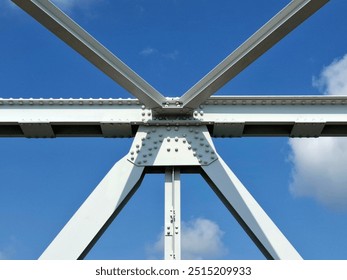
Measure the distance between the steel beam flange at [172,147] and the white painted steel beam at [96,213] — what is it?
0.51 feet

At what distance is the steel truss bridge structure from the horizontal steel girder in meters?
0.01

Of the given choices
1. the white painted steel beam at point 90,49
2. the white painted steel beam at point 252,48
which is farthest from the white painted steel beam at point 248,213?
the white painted steel beam at point 90,49

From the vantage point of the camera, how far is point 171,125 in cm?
614

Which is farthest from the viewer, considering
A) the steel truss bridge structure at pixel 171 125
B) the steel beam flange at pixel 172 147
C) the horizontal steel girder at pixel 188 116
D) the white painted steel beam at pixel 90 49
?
the horizontal steel girder at pixel 188 116

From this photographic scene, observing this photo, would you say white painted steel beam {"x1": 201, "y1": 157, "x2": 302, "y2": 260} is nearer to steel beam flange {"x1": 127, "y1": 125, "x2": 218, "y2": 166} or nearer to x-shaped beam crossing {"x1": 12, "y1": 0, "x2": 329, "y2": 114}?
steel beam flange {"x1": 127, "y1": 125, "x2": 218, "y2": 166}

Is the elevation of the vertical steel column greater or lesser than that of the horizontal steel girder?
lesser

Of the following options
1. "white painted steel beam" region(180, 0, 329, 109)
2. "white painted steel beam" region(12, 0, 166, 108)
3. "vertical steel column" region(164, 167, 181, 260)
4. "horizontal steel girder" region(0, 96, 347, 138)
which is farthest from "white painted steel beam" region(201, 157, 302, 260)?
"white painted steel beam" region(12, 0, 166, 108)

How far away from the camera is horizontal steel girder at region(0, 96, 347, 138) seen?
619 centimetres

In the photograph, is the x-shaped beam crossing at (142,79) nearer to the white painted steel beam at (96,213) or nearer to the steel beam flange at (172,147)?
the steel beam flange at (172,147)

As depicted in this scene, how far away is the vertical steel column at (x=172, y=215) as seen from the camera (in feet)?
18.1

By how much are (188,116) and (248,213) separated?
123 cm
